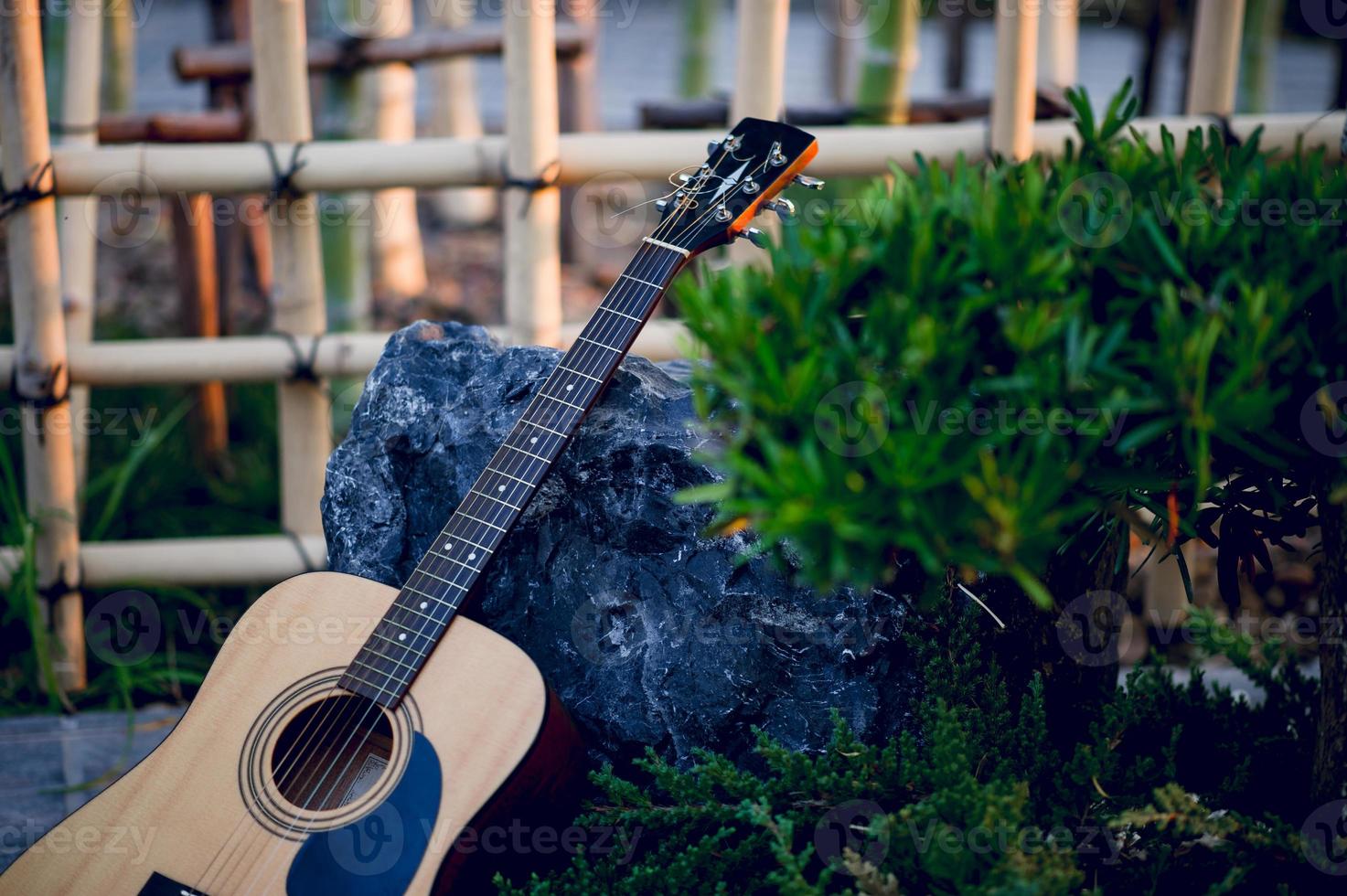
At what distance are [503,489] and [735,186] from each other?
64 cm

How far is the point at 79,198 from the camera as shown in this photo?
2.93 meters

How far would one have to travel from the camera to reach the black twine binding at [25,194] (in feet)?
8.89

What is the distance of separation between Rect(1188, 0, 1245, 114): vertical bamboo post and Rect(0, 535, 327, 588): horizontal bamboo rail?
257cm

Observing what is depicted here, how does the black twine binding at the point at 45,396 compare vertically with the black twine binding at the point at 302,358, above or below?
below

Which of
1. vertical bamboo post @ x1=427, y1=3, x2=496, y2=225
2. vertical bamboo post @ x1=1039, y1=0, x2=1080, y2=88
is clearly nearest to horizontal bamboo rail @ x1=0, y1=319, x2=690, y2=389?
vertical bamboo post @ x1=1039, y1=0, x2=1080, y2=88

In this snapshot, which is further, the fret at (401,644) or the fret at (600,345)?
the fret at (600,345)

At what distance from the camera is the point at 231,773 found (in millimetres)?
1740

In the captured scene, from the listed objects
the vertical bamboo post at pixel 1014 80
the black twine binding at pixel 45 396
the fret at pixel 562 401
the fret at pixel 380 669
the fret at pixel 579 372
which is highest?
the vertical bamboo post at pixel 1014 80

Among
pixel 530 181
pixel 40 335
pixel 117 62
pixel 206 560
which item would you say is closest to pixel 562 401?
pixel 530 181

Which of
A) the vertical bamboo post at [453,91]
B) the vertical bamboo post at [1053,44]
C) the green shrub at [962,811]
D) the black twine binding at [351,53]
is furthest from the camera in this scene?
the vertical bamboo post at [453,91]

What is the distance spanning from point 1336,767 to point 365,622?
149cm

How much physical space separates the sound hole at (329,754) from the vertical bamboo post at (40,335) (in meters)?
1.42

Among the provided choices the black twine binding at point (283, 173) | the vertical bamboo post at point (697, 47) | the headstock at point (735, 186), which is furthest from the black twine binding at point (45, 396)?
the vertical bamboo post at point (697, 47)

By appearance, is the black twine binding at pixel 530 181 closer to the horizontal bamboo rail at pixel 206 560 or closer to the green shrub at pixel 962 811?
the horizontal bamboo rail at pixel 206 560
